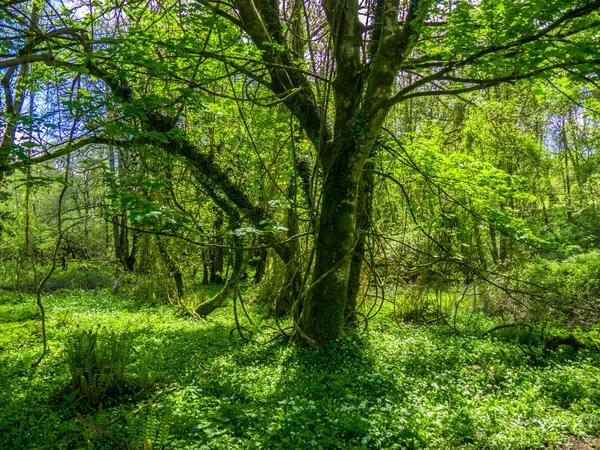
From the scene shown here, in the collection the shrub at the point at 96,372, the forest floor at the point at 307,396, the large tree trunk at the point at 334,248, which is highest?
the large tree trunk at the point at 334,248

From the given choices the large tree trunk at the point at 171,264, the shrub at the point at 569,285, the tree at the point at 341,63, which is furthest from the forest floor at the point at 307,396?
the large tree trunk at the point at 171,264

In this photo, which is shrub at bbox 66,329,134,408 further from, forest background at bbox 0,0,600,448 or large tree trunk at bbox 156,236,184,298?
large tree trunk at bbox 156,236,184,298

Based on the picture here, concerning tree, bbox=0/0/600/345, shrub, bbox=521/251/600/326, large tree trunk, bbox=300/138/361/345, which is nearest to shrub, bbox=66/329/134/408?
tree, bbox=0/0/600/345

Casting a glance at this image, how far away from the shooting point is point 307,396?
351 centimetres

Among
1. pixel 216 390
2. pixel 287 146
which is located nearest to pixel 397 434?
pixel 216 390

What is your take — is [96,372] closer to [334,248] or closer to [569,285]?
[334,248]

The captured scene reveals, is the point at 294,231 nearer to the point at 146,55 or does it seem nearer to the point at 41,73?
the point at 146,55

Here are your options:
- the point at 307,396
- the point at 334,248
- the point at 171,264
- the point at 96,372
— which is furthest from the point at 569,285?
the point at 171,264

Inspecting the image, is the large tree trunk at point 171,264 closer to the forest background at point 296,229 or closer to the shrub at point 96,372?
the forest background at point 296,229

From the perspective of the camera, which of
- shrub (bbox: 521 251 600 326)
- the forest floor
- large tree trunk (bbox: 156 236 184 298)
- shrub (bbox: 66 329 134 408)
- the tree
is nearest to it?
the forest floor

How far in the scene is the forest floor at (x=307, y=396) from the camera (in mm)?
2740

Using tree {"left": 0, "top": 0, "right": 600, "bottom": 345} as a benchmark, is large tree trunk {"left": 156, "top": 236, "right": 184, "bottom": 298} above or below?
below

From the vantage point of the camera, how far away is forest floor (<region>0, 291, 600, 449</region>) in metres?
2.74

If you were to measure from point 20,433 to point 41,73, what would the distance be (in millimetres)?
4948
